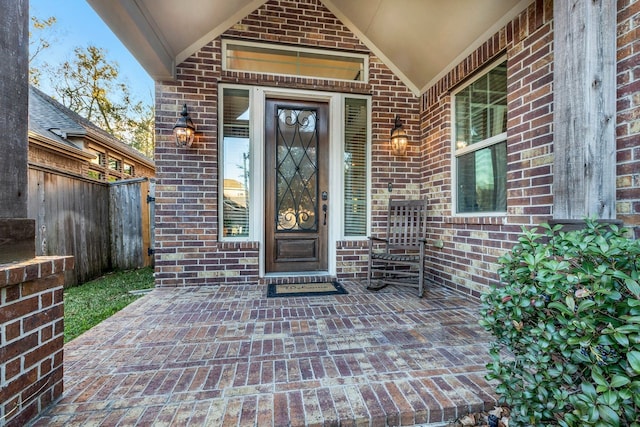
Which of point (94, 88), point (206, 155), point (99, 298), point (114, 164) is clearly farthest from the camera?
point (94, 88)

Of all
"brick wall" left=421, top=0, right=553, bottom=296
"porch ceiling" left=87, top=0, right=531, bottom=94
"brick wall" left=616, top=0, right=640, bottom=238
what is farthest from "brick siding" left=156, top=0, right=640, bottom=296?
"brick wall" left=616, top=0, right=640, bottom=238

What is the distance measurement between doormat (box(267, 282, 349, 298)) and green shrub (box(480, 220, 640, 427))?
1.91 meters

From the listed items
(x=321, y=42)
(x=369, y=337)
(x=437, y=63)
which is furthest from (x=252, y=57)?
(x=369, y=337)

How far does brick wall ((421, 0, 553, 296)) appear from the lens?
6.73 feet

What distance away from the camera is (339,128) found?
353cm

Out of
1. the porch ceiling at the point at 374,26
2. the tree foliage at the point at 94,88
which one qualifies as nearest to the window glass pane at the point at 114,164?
the tree foliage at the point at 94,88

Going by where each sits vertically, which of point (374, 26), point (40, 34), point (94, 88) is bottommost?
point (374, 26)

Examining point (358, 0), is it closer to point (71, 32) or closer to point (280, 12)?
point (280, 12)

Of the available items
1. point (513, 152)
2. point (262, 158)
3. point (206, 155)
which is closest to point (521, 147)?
point (513, 152)

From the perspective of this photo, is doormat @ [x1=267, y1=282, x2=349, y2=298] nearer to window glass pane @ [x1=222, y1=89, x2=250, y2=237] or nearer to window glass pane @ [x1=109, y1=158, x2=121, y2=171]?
window glass pane @ [x1=222, y1=89, x2=250, y2=237]

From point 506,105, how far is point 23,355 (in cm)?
358

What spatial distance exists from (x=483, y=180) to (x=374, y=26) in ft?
7.42

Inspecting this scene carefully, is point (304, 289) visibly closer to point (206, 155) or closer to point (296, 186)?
point (296, 186)

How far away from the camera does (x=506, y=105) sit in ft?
8.12
